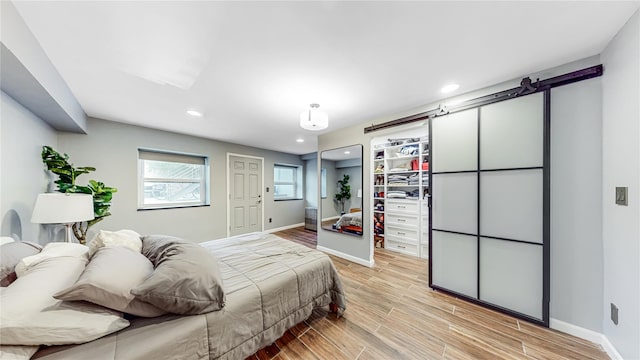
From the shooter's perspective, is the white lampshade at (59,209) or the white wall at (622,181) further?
the white lampshade at (59,209)

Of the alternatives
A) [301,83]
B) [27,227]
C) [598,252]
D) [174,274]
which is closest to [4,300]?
[174,274]

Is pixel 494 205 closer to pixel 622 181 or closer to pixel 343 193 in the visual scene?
pixel 622 181

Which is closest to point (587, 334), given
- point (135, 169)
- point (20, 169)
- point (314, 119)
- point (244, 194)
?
point (314, 119)

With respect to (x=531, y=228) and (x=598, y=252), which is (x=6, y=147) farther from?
(x=598, y=252)

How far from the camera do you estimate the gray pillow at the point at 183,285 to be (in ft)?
3.39

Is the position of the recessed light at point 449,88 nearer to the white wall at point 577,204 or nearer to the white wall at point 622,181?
the white wall at point 577,204

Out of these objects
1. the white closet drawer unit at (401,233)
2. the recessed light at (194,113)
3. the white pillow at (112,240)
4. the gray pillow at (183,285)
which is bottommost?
the white closet drawer unit at (401,233)

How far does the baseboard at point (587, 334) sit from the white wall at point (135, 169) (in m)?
5.02

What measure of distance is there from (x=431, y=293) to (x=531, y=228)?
4.01 ft

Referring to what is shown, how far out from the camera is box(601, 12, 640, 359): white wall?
1.25 meters

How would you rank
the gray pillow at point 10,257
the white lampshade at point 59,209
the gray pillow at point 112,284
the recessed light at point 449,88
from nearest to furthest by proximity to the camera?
1. the gray pillow at point 112,284
2. the gray pillow at point 10,257
3. the white lampshade at point 59,209
4. the recessed light at point 449,88

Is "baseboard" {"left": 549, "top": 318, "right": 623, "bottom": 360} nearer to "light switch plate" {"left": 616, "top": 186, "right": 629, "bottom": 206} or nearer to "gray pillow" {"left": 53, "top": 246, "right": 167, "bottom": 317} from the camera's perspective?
"light switch plate" {"left": 616, "top": 186, "right": 629, "bottom": 206}

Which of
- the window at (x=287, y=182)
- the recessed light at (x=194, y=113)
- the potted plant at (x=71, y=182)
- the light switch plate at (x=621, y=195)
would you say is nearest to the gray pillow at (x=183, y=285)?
the potted plant at (x=71, y=182)

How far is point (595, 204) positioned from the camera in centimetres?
160
